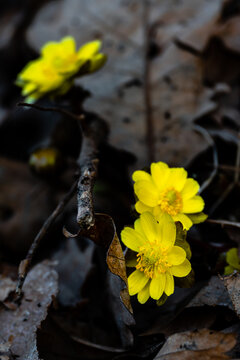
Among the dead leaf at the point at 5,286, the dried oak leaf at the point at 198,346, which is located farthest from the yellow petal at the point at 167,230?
the dead leaf at the point at 5,286

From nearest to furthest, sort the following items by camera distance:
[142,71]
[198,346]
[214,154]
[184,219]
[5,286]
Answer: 1. [198,346]
2. [184,219]
3. [5,286]
4. [214,154]
5. [142,71]

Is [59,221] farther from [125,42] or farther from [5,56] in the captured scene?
[5,56]

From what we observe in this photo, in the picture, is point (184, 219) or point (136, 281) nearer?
point (136, 281)

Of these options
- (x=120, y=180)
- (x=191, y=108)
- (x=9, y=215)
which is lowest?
(x=9, y=215)

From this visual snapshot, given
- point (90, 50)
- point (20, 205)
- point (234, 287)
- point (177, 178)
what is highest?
point (90, 50)

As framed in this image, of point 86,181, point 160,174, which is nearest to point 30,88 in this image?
point 86,181

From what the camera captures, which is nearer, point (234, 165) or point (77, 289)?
point (77, 289)

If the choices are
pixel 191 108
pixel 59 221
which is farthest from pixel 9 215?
pixel 191 108

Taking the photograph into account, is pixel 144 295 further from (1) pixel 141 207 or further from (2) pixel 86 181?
(2) pixel 86 181
